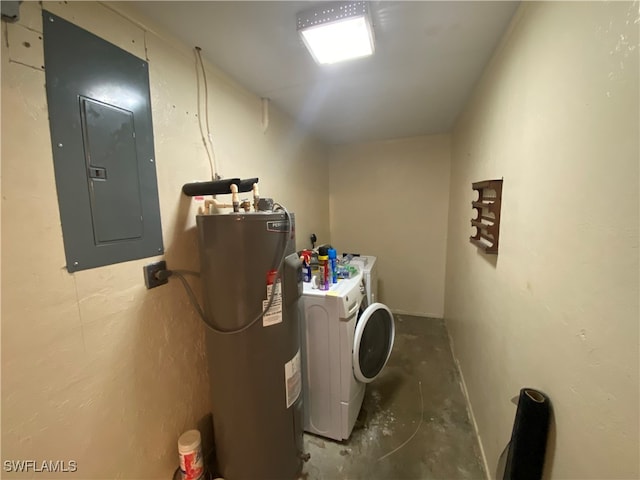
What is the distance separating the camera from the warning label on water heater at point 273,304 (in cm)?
108

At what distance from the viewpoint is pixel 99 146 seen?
881 millimetres

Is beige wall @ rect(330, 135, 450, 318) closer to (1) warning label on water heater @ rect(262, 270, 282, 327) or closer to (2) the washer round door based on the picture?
(2) the washer round door

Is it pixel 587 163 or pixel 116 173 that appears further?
pixel 116 173

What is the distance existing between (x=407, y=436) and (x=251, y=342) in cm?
124

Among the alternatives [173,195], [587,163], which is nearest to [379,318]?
[587,163]

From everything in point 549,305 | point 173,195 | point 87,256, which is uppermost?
point 173,195

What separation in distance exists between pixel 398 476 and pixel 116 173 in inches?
77.2

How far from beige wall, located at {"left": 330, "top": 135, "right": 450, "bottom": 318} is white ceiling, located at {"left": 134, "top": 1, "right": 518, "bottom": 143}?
2.65 feet

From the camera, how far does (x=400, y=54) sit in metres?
1.30

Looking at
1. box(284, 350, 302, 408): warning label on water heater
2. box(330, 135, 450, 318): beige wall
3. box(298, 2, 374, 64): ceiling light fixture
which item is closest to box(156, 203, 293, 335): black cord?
box(284, 350, 302, 408): warning label on water heater

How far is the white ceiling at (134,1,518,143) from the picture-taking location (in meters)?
1.01

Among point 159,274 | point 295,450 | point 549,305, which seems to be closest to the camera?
point 549,305

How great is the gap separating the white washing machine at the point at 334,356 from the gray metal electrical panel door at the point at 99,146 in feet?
2.96

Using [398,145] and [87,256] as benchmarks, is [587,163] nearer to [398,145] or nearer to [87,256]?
[87,256]
